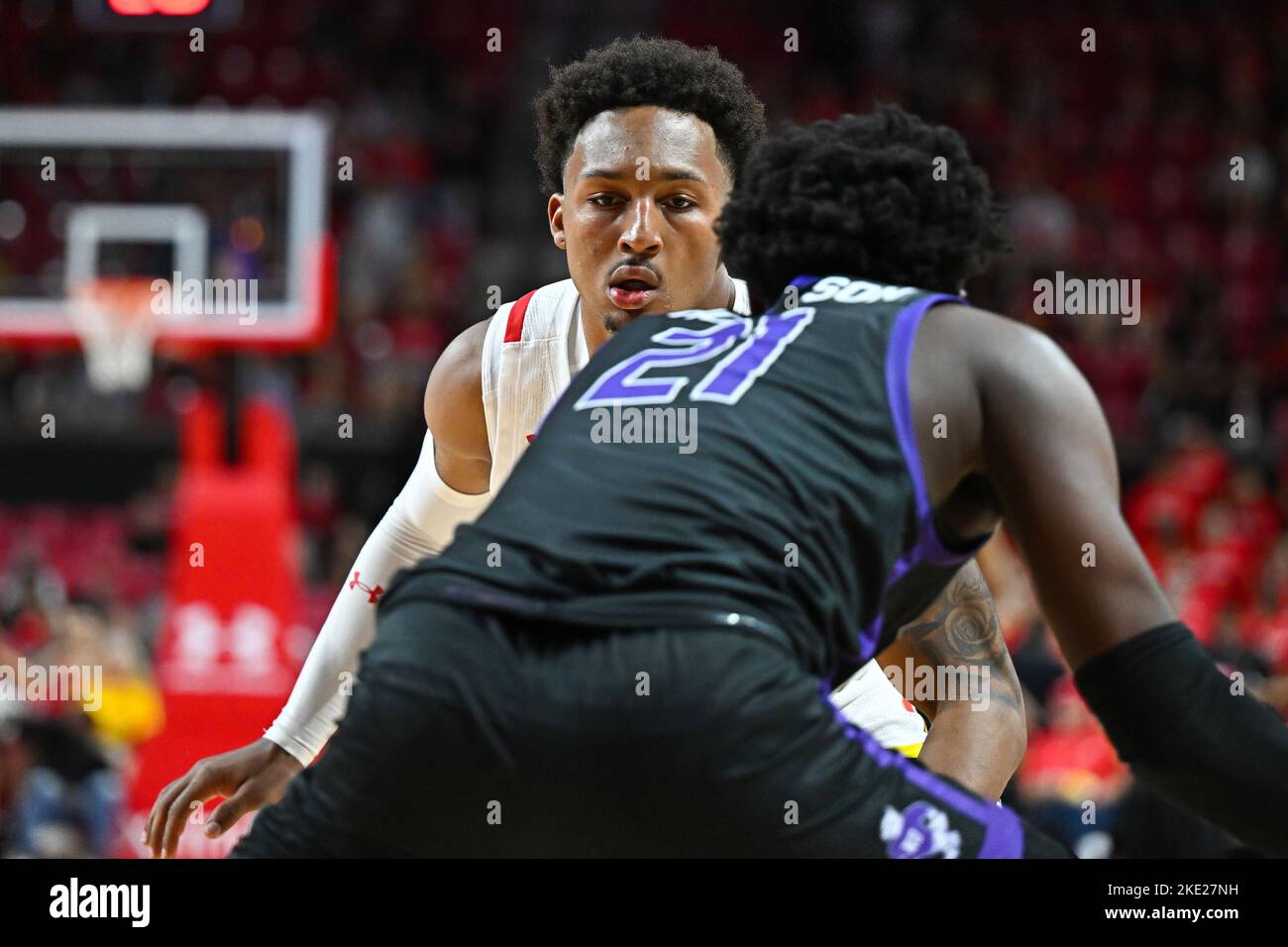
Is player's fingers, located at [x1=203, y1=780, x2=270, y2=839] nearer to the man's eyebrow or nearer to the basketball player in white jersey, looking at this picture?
the basketball player in white jersey

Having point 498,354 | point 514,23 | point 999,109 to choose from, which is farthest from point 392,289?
point 498,354

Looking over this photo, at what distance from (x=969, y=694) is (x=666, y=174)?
120cm

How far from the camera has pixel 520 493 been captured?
2.11 m

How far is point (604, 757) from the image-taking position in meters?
1.91

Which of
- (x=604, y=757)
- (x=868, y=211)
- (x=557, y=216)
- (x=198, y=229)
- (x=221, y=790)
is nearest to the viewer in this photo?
(x=604, y=757)

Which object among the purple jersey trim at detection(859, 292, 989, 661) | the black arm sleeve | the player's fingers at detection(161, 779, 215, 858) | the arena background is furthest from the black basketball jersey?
the arena background

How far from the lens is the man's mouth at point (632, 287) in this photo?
3.39 metres

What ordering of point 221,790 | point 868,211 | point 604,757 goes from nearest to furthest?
point 604,757
point 868,211
point 221,790

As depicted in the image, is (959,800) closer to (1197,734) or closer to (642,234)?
(1197,734)

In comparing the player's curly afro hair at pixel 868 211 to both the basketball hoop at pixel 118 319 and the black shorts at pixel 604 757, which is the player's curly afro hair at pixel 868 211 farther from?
the basketball hoop at pixel 118 319

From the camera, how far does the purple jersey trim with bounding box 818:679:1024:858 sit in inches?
79.4

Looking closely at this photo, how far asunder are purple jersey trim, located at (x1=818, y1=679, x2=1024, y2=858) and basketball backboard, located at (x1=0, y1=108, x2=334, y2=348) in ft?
30.1

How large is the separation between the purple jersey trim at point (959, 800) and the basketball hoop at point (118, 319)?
9587mm

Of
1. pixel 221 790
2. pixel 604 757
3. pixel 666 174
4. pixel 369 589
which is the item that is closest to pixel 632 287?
pixel 666 174
